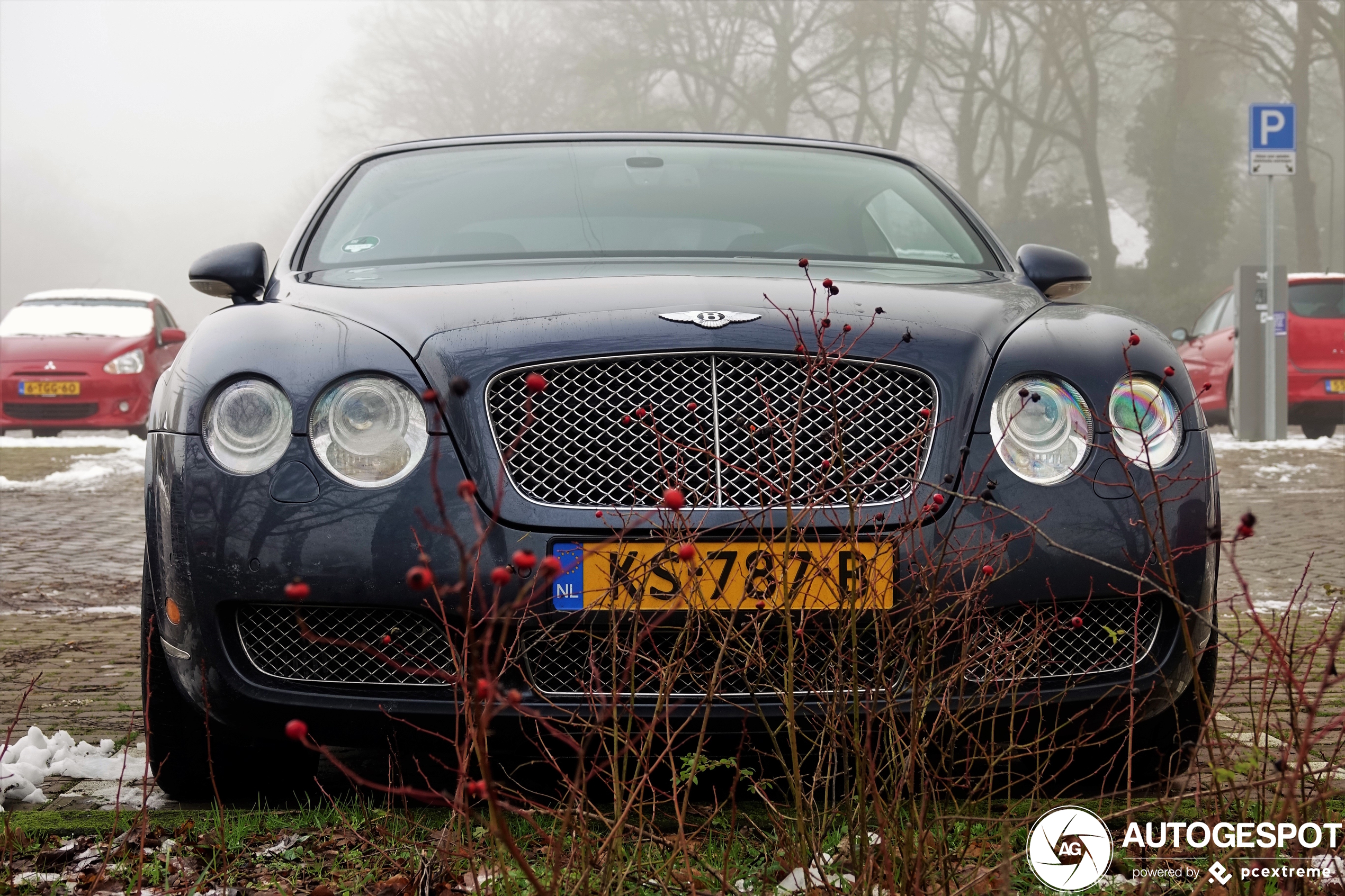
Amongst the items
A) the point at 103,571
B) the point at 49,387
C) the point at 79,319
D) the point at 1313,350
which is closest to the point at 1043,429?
the point at 103,571

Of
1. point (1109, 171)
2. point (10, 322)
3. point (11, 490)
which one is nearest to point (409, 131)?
point (1109, 171)

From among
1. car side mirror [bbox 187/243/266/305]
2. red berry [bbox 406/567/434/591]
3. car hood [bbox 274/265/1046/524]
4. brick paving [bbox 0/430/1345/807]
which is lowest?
brick paving [bbox 0/430/1345/807]

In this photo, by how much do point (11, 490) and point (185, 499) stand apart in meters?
9.90

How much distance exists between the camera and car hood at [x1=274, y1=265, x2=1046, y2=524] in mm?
2875

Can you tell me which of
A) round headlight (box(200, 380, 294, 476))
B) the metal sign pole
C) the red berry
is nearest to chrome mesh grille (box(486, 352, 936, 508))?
round headlight (box(200, 380, 294, 476))

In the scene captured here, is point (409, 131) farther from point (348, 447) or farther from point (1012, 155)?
point (348, 447)

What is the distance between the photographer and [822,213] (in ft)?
14.5

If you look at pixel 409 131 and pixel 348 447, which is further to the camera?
pixel 409 131

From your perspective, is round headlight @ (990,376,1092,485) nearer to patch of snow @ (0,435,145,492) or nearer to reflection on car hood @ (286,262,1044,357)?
reflection on car hood @ (286,262,1044,357)

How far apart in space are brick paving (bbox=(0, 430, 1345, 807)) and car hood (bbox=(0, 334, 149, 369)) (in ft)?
14.9

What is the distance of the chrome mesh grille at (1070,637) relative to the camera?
2.79 m

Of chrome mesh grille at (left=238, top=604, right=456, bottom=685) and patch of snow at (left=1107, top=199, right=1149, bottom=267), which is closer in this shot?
chrome mesh grille at (left=238, top=604, right=456, bottom=685)

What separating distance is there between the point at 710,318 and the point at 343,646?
914 mm

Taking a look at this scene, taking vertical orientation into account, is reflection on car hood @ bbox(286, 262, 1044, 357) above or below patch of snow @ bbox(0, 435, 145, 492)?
above
